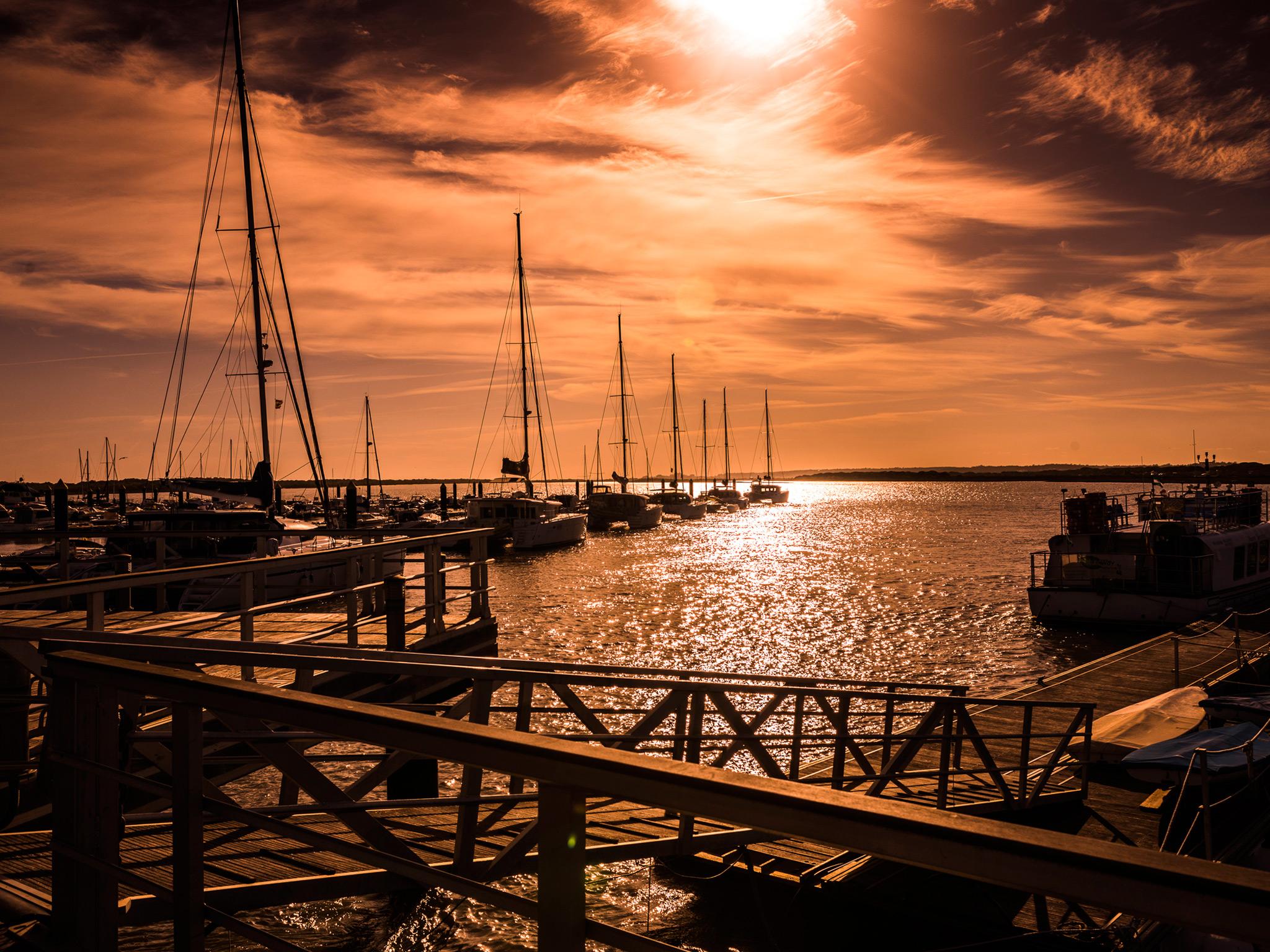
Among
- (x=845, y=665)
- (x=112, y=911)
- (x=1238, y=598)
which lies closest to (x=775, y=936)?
(x=112, y=911)

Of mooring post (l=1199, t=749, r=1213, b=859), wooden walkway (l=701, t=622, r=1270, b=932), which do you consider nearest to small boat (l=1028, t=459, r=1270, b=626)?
wooden walkway (l=701, t=622, r=1270, b=932)

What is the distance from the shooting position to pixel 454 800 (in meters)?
3.75

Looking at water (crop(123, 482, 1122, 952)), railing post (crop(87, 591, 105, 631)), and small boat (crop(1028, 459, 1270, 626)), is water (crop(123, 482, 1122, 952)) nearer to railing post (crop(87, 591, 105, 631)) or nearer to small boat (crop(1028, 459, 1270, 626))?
small boat (crop(1028, 459, 1270, 626))

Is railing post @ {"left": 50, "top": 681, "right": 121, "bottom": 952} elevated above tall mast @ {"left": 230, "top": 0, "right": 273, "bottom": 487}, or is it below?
below

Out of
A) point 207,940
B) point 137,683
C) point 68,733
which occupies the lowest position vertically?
point 207,940

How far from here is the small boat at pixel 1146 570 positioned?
3091 cm

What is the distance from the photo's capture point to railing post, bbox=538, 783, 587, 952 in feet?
6.33

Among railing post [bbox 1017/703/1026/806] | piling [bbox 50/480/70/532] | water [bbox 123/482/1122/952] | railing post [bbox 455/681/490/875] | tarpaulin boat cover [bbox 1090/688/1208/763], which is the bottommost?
water [bbox 123/482/1122/952]

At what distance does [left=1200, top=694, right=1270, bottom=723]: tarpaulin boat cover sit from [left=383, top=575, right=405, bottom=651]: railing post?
35.8 feet

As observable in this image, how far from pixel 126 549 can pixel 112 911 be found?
92.0 ft

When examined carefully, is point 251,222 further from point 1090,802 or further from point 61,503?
point 1090,802

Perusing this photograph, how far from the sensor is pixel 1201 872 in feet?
4.16

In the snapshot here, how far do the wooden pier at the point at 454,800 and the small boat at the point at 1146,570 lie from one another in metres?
20.3

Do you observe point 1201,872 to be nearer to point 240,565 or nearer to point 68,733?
point 68,733
